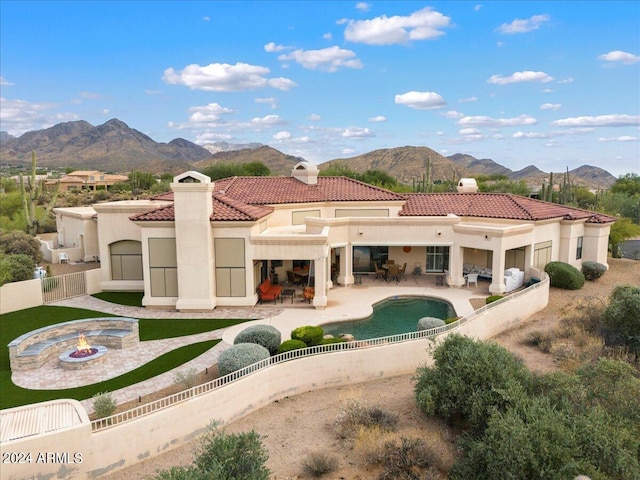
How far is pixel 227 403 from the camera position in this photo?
13.9 metres

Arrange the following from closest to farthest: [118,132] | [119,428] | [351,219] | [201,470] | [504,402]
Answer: [201,470] < [119,428] < [504,402] < [351,219] < [118,132]

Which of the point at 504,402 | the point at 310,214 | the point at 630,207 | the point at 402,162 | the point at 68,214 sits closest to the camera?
the point at 504,402

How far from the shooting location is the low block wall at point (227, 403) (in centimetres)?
1097

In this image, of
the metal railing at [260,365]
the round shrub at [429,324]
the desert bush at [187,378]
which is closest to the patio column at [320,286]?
the round shrub at [429,324]

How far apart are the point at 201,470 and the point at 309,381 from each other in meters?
7.54

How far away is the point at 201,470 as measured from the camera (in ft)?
30.2

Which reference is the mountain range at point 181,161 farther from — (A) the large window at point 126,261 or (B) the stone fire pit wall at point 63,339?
(B) the stone fire pit wall at point 63,339

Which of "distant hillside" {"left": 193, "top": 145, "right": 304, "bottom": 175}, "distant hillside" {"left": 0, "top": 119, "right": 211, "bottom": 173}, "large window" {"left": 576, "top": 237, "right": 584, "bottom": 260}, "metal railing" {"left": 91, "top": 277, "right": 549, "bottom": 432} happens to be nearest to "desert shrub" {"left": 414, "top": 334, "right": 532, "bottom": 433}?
"metal railing" {"left": 91, "top": 277, "right": 549, "bottom": 432}

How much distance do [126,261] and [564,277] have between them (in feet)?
86.2

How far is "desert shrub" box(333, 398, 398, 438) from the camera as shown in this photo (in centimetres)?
Result: 1319

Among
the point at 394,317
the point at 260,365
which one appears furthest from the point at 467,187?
the point at 260,365

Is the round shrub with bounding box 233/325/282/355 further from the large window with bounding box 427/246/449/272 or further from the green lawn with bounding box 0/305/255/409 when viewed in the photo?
the large window with bounding box 427/246/449/272

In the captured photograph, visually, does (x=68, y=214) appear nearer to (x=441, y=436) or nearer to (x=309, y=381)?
(x=309, y=381)

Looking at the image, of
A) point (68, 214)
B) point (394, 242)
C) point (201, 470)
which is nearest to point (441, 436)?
point (201, 470)
